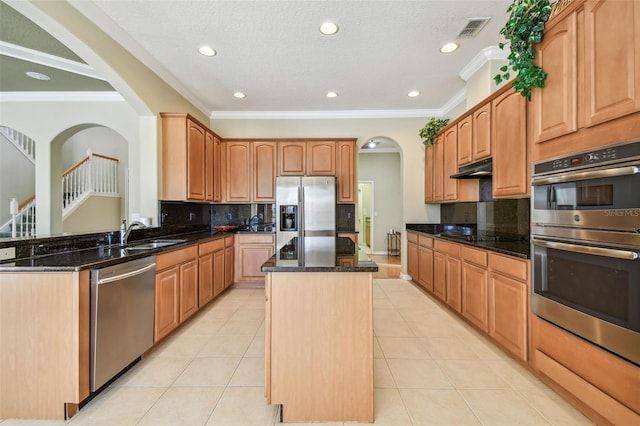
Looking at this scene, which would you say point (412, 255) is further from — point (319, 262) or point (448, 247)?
point (319, 262)

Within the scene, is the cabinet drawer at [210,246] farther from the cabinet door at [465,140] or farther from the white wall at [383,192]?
the white wall at [383,192]

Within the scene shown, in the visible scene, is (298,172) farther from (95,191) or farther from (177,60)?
(95,191)

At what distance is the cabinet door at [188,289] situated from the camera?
2.79 meters

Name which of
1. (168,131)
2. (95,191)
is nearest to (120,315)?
(168,131)

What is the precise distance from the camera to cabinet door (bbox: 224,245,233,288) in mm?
3928

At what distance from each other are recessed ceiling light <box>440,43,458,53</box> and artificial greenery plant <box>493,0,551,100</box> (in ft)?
3.00

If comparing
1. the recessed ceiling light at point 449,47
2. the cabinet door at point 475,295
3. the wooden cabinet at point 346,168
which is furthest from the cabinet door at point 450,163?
the wooden cabinet at point 346,168

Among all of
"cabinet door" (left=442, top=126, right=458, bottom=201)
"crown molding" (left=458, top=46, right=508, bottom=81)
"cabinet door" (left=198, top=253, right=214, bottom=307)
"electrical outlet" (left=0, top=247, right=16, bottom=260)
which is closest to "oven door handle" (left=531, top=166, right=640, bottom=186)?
"cabinet door" (left=442, top=126, right=458, bottom=201)

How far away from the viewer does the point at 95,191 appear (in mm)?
5625

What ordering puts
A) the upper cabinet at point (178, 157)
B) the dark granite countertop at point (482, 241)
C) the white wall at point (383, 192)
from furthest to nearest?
the white wall at point (383, 192)
the upper cabinet at point (178, 157)
the dark granite countertop at point (482, 241)

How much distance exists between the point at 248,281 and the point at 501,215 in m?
3.53

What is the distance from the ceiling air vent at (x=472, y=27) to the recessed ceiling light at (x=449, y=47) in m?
0.14

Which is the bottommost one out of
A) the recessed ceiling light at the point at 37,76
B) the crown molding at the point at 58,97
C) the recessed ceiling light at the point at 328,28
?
the crown molding at the point at 58,97

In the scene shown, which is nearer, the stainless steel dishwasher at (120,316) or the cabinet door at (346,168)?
the stainless steel dishwasher at (120,316)
